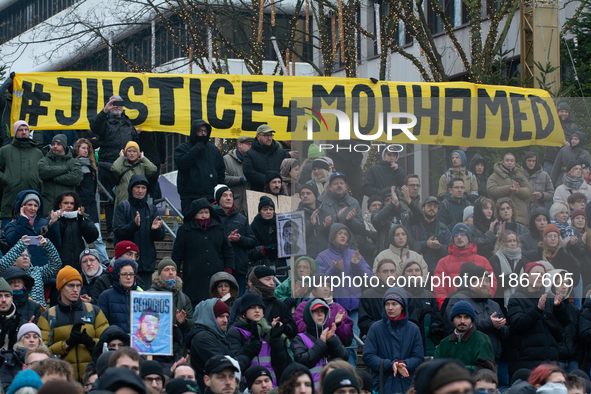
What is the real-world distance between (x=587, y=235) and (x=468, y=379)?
566cm

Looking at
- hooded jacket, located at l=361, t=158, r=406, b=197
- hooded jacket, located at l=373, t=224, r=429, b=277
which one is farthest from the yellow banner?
hooded jacket, located at l=373, t=224, r=429, b=277

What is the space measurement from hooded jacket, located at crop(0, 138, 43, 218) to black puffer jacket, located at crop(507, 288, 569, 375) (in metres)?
6.53

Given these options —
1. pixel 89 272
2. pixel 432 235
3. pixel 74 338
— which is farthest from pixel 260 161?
pixel 74 338

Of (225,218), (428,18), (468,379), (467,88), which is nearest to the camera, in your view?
(468,379)

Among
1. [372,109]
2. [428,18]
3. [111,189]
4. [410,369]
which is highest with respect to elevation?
[428,18]

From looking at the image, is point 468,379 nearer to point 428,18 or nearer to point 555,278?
point 555,278

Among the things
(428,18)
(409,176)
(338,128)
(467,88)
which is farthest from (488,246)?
(428,18)

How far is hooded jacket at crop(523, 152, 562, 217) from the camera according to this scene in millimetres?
9711

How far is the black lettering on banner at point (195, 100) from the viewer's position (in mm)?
14367

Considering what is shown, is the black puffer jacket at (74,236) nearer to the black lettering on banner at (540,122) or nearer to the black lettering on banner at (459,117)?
the black lettering on banner at (459,117)

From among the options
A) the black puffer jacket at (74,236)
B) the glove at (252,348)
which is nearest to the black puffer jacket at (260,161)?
the black puffer jacket at (74,236)

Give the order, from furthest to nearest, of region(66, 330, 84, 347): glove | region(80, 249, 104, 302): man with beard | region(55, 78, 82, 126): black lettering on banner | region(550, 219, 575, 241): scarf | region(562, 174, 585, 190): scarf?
region(55, 78, 82, 126): black lettering on banner
region(80, 249, 104, 302): man with beard
region(562, 174, 585, 190): scarf
region(550, 219, 575, 241): scarf
region(66, 330, 84, 347): glove

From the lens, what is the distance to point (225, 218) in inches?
464

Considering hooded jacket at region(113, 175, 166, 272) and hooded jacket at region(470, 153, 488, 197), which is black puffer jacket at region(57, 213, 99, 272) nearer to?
hooded jacket at region(113, 175, 166, 272)
